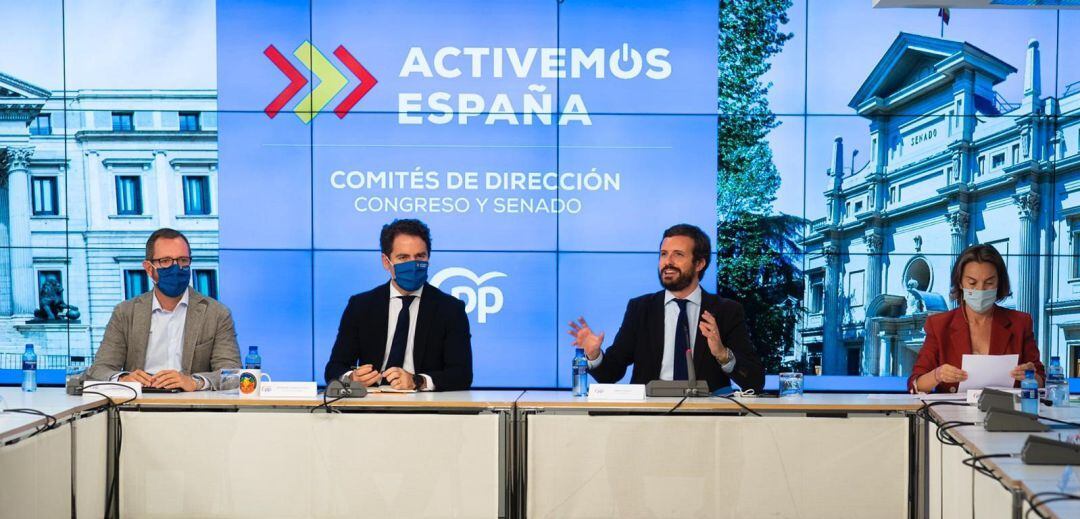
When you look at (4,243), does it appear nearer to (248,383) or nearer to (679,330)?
(248,383)

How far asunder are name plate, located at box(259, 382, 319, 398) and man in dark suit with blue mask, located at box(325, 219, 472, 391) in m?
0.32

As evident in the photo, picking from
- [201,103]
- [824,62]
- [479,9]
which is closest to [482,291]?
[479,9]

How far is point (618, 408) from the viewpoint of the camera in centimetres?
351

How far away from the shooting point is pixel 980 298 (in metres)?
3.90

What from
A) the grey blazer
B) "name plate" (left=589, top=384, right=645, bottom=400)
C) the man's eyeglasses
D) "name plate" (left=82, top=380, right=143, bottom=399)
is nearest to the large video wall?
the grey blazer

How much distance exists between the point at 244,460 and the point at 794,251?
3.43 meters

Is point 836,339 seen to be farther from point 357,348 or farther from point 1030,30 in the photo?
point 357,348

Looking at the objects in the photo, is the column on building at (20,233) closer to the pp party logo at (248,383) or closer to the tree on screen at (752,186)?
the pp party logo at (248,383)

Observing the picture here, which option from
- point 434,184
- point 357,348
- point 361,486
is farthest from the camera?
point 434,184

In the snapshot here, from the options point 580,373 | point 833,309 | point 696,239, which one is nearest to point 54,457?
point 580,373

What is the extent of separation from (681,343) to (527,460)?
0.83 metres

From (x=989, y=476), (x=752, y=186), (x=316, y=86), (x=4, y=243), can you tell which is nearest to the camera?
(x=989, y=476)

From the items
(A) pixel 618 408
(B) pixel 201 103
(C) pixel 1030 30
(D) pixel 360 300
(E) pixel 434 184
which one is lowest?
(A) pixel 618 408

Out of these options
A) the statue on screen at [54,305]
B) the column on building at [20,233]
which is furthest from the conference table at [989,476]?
the column on building at [20,233]
